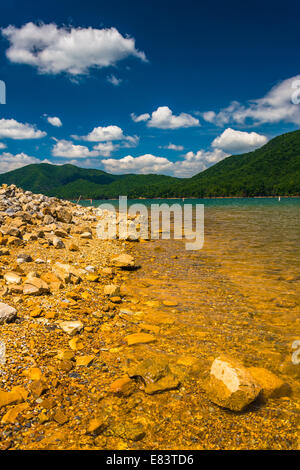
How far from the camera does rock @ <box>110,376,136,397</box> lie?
3.36 meters

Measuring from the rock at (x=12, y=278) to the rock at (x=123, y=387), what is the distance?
4045mm

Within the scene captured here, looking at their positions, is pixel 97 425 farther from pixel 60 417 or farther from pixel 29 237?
pixel 29 237

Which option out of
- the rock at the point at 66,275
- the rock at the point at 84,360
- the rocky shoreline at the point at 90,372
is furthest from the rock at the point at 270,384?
the rock at the point at 66,275

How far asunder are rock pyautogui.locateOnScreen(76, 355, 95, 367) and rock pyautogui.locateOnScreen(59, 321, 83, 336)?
706 mm

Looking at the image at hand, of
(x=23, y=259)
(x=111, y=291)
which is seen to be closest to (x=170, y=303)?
(x=111, y=291)

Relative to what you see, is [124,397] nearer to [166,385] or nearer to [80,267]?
[166,385]

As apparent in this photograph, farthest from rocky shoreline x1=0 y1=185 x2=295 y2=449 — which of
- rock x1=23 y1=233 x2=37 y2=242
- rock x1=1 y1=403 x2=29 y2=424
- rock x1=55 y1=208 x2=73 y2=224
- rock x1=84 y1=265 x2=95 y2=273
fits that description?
rock x1=55 y1=208 x2=73 y2=224

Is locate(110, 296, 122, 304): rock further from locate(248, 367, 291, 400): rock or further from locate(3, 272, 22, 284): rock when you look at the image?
locate(248, 367, 291, 400): rock

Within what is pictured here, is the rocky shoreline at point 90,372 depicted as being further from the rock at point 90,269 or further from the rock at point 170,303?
the rock at point 90,269

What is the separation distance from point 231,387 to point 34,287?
4.71m

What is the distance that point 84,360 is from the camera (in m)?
3.98
